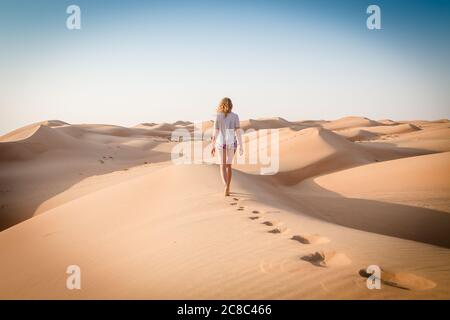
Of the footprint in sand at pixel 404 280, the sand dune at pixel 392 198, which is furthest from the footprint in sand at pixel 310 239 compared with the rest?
the sand dune at pixel 392 198

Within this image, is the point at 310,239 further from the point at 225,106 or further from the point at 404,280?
the point at 225,106

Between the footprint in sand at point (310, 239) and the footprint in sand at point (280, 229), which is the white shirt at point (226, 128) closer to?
the footprint in sand at point (280, 229)

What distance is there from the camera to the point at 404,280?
95.1 inches

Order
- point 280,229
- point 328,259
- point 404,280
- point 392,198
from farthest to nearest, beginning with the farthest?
point 392,198
point 280,229
point 328,259
point 404,280

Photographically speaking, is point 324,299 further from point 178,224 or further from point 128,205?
point 128,205

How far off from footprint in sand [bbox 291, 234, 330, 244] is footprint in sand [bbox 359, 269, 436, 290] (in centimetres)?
82

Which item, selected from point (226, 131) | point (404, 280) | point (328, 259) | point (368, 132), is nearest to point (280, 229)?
point (328, 259)

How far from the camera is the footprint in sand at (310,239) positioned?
3.31 meters

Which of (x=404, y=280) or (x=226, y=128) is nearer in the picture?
(x=404, y=280)

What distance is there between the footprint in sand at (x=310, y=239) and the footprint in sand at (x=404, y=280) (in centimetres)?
82

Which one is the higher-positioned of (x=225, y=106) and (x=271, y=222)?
(x=225, y=106)

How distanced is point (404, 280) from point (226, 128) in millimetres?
3801

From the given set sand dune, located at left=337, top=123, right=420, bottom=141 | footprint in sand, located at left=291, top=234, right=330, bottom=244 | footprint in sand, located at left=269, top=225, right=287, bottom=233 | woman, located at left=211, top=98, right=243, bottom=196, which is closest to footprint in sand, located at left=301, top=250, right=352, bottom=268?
footprint in sand, located at left=291, top=234, right=330, bottom=244

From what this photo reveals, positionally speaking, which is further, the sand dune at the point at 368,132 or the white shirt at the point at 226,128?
the sand dune at the point at 368,132
